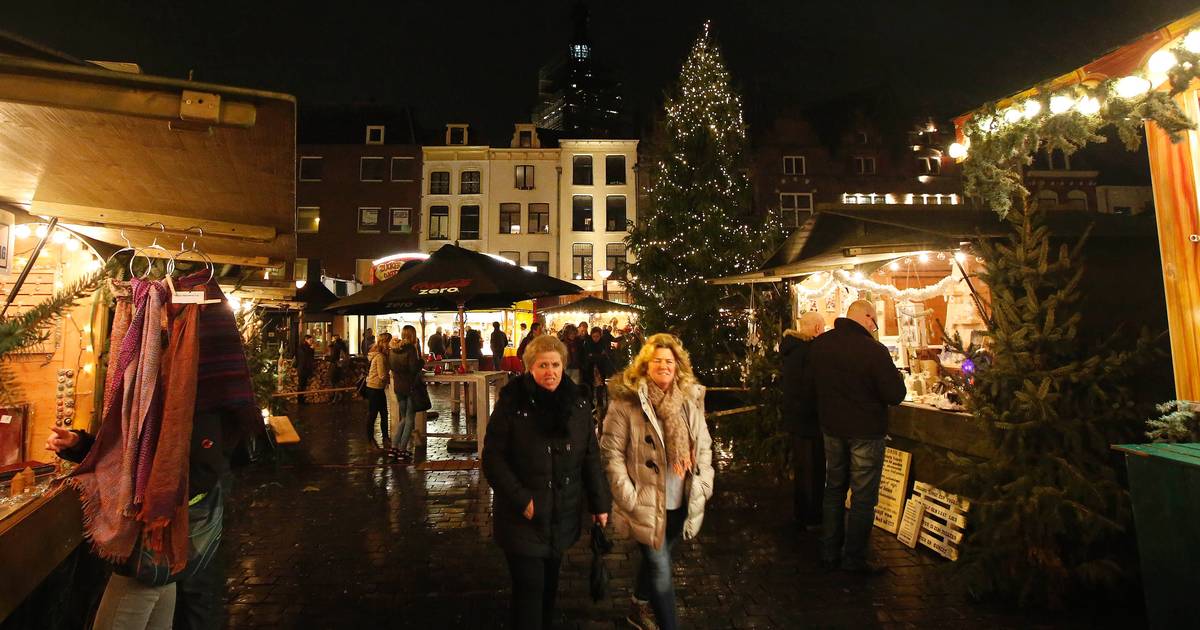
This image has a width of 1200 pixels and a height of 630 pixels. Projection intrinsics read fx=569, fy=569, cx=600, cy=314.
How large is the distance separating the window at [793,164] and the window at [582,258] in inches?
439

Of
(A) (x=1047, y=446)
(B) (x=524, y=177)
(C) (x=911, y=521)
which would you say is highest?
(B) (x=524, y=177)

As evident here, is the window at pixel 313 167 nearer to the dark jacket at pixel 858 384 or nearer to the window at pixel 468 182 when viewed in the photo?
the window at pixel 468 182

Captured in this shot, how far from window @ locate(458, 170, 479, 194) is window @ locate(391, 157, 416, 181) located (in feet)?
8.52

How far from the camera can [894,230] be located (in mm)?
5645

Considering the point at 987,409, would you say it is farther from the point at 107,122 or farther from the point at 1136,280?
the point at 107,122

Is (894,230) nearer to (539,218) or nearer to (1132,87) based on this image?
(1132,87)

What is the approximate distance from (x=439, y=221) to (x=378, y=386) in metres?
24.7

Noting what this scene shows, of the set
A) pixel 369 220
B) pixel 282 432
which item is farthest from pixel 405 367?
pixel 369 220

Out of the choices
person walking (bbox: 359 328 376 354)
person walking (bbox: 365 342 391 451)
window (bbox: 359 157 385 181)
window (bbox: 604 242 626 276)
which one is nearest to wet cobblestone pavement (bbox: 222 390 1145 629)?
person walking (bbox: 365 342 391 451)

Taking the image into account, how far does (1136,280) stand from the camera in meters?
4.41

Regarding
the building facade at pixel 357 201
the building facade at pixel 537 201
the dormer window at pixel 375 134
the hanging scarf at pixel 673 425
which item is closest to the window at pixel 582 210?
the building facade at pixel 537 201

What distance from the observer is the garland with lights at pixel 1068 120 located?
3.31 metres

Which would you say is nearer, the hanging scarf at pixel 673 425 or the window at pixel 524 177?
the hanging scarf at pixel 673 425

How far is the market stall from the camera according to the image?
216 centimetres
